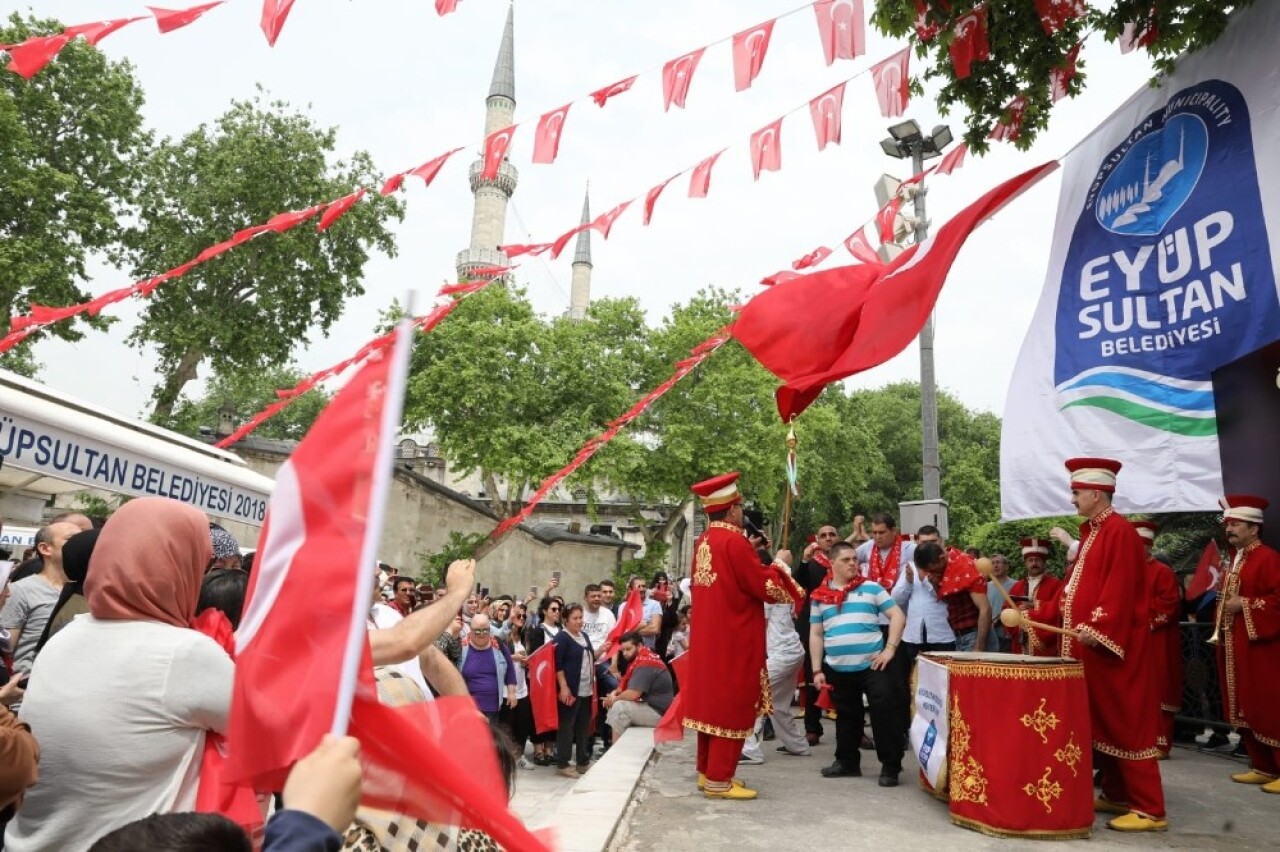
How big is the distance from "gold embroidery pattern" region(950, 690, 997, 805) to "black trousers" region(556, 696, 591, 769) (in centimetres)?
524

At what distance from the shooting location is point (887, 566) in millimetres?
8234

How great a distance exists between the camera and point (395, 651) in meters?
2.41

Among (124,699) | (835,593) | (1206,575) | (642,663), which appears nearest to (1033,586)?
(1206,575)

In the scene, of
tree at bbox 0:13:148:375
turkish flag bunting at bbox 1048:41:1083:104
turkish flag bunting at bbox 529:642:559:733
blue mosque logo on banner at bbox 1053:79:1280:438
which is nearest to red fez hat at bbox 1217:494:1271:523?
blue mosque logo on banner at bbox 1053:79:1280:438

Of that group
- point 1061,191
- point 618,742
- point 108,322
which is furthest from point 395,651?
point 108,322

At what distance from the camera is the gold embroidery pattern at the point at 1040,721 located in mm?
4812

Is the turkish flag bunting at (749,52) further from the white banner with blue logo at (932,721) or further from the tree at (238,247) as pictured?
the tree at (238,247)

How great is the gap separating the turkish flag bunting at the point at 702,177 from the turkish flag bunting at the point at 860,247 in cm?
144

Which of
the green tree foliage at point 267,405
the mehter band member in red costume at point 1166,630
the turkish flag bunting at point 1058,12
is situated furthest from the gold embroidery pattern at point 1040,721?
the green tree foliage at point 267,405

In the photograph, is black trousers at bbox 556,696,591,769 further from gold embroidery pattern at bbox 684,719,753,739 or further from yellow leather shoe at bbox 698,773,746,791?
gold embroidery pattern at bbox 684,719,753,739

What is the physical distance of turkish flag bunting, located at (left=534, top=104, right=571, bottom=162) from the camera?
7.42 meters

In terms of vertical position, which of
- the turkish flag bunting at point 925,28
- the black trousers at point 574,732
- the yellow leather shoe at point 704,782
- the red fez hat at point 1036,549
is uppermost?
the turkish flag bunting at point 925,28

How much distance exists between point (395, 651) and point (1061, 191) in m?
5.56

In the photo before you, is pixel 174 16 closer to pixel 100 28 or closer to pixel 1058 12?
pixel 100 28
